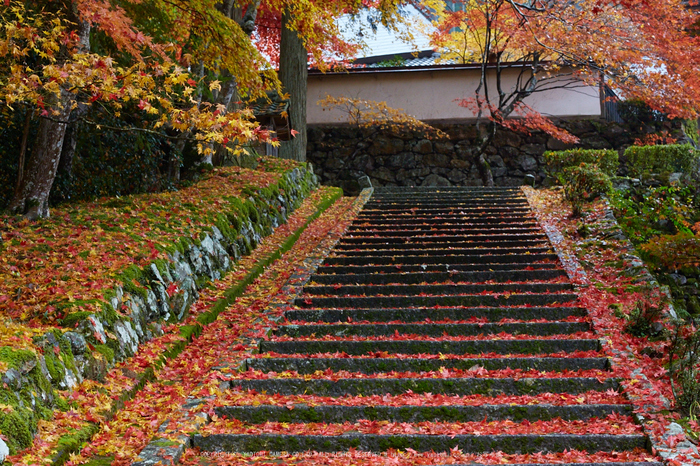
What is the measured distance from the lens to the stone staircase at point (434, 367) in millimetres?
4094

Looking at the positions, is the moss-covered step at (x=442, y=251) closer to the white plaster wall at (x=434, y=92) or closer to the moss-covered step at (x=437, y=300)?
the moss-covered step at (x=437, y=300)

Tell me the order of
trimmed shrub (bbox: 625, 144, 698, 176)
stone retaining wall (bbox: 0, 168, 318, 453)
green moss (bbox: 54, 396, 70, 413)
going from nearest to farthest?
stone retaining wall (bbox: 0, 168, 318, 453)
green moss (bbox: 54, 396, 70, 413)
trimmed shrub (bbox: 625, 144, 698, 176)

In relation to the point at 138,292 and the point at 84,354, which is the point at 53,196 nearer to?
the point at 138,292

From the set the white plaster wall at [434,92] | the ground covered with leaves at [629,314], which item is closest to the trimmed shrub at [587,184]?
the ground covered with leaves at [629,314]

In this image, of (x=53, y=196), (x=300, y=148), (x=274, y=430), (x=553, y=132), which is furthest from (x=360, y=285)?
(x=553, y=132)

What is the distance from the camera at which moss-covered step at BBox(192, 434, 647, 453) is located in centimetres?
396

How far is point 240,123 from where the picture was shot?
5449mm

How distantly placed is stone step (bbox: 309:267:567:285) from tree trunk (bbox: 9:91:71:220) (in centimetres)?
330

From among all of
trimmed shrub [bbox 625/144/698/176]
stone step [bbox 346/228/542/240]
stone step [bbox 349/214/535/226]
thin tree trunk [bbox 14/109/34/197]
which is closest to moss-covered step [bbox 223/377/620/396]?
thin tree trunk [bbox 14/109/34/197]

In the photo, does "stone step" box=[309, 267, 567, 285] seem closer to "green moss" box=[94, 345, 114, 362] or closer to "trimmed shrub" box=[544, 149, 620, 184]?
"green moss" box=[94, 345, 114, 362]

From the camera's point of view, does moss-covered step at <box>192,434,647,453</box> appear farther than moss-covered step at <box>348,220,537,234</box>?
No

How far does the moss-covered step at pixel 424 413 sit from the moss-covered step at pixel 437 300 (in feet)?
7.43

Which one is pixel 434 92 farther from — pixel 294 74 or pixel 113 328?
pixel 113 328

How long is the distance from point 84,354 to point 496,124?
14.0 meters
